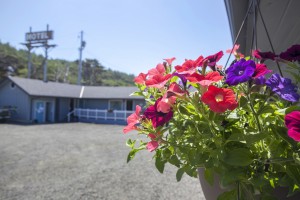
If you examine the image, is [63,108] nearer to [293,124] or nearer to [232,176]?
[232,176]

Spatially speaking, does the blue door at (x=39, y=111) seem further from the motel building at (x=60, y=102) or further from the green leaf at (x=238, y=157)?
the green leaf at (x=238, y=157)

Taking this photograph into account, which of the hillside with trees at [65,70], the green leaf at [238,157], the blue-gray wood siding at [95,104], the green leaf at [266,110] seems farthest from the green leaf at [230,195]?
the hillside with trees at [65,70]

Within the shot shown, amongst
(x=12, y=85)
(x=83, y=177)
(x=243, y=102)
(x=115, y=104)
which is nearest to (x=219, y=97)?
(x=243, y=102)

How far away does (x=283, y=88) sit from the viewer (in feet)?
2.61

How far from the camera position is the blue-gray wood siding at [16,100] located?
2227 cm

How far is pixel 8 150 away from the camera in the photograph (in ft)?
33.9

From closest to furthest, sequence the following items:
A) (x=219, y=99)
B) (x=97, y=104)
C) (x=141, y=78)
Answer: (x=219, y=99) < (x=141, y=78) < (x=97, y=104)

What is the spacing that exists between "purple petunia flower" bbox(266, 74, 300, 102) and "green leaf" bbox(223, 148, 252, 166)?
21 cm

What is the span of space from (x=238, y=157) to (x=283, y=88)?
27cm

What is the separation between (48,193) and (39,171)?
2012 millimetres

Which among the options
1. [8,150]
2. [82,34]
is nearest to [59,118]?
[8,150]

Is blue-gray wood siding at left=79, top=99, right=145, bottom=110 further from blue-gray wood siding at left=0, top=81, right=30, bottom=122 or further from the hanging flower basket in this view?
the hanging flower basket

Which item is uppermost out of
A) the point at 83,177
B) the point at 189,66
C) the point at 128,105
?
the point at 128,105

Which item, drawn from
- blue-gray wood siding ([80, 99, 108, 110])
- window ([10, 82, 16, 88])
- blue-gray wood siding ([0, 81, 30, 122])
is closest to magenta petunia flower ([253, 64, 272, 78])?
blue-gray wood siding ([0, 81, 30, 122])
